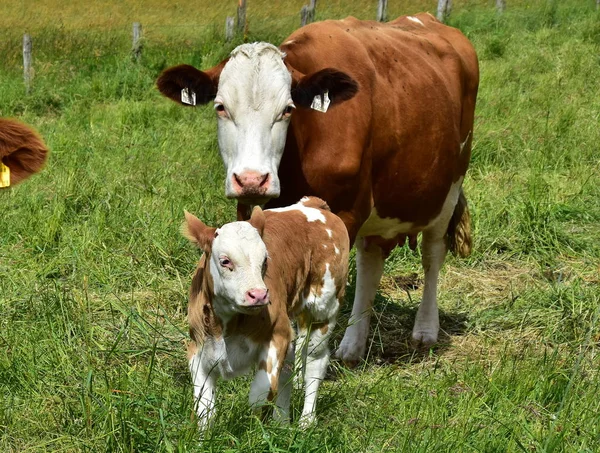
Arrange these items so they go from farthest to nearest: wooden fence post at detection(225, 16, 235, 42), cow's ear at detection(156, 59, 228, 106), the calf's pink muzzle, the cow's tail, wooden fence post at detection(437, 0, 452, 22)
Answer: wooden fence post at detection(437, 0, 452, 22), wooden fence post at detection(225, 16, 235, 42), the cow's tail, cow's ear at detection(156, 59, 228, 106), the calf's pink muzzle

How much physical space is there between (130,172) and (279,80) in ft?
10.5

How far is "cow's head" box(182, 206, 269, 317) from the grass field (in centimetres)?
33

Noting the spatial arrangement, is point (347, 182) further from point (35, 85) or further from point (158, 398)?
point (35, 85)

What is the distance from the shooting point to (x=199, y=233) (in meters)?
3.56

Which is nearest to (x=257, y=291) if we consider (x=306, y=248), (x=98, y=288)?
(x=306, y=248)

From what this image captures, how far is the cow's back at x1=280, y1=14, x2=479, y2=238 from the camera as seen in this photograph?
4645 mm

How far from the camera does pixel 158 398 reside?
11.2 feet

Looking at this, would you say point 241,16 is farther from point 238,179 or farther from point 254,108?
point 238,179

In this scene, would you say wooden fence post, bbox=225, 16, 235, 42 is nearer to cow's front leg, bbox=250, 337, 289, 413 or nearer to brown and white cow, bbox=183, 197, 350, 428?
brown and white cow, bbox=183, 197, 350, 428

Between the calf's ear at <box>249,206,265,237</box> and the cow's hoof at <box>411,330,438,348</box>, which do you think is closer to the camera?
the calf's ear at <box>249,206,265,237</box>

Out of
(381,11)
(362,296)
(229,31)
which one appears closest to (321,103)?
(362,296)

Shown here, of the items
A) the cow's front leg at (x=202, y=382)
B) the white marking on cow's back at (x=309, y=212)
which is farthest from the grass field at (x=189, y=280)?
the white marking on cow's back at (x=309, y=212)

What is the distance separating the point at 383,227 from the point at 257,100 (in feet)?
4.76

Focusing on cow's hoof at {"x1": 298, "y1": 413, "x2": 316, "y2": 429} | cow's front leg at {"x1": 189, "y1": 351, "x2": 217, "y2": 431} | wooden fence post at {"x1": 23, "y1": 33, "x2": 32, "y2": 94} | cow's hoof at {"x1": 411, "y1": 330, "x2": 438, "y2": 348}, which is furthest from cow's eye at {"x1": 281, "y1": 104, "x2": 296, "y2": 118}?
wooden fence post at {"x1": 23, "y1": 33, "x2": 32, "y2": 94}
